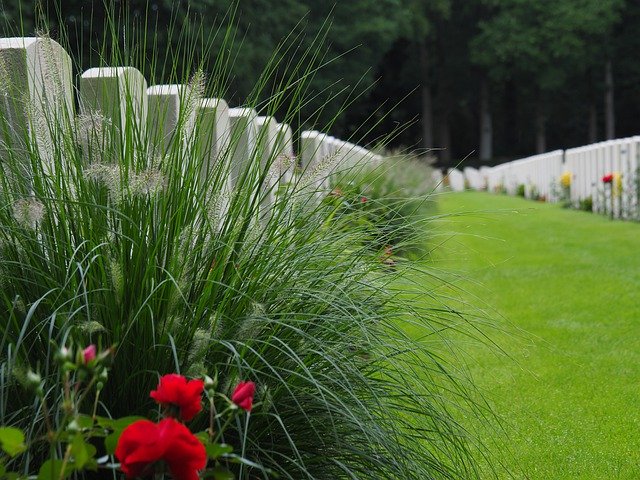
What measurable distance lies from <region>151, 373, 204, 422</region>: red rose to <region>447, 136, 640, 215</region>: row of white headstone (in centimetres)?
369

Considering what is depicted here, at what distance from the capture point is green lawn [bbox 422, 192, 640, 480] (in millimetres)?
2850

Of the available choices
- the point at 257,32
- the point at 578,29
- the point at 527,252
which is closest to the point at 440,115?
the point at 578,29

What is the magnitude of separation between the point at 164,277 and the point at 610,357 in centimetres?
285

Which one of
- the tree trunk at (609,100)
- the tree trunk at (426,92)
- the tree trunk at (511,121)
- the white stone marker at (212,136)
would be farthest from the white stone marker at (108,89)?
the tree trunk at (511,121)

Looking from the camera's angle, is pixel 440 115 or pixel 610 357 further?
pixel 440 115

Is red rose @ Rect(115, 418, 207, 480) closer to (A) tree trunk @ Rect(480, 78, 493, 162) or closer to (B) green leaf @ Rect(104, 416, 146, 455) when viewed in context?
(B) green leaf @ Rect(104, 416, 146, 455)

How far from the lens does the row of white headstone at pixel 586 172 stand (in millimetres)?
11026

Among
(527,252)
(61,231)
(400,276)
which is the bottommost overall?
(527,252)

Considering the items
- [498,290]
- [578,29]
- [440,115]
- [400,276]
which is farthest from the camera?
[440,115]

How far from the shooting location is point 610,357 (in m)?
4.17

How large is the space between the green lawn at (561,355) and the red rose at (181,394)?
1.04 meters

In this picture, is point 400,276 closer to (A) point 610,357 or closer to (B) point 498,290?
(A) point 610,357

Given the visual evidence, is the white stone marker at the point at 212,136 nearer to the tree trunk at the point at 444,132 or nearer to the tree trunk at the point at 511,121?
the tree trunk at the point at 444,132

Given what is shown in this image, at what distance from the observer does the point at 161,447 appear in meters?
1.16
